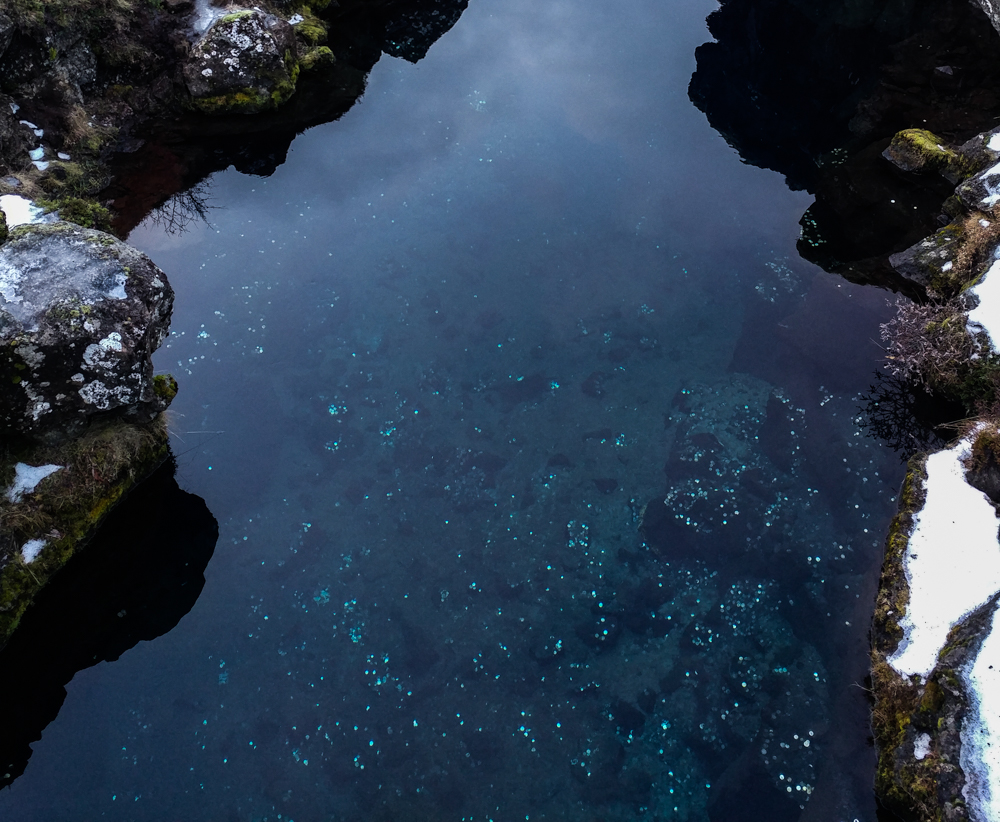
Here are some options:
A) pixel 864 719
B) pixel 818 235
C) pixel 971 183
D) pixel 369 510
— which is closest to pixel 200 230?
pixel 369 510

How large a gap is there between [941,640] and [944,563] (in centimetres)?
184

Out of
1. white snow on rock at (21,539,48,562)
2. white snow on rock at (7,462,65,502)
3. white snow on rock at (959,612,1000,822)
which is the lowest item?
white snow on rock at (21,539,48,562)

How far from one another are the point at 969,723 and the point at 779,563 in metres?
4.70

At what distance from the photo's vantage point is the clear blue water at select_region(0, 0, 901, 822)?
536 inches

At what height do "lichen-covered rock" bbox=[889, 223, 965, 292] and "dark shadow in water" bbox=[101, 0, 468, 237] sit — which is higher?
"lichen-covered rock" bbox=[889, 223, 965, 292]

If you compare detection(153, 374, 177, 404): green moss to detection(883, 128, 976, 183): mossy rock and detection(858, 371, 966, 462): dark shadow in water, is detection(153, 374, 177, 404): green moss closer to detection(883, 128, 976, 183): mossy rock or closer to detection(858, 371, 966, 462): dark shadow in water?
detection(858, 371, 966, 462): dark shadow in water

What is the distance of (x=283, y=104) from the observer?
87.0 feet

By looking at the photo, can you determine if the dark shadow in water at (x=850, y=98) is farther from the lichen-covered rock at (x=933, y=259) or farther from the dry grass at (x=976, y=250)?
the dry grass at (x=976, y=250)

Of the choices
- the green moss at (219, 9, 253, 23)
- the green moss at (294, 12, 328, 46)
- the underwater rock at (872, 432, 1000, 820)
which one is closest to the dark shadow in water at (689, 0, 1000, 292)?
the underwater rock at (872, 432, 1000, 820)

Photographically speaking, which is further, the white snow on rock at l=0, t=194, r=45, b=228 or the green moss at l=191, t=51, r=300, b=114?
the green moss at l=191, t=51, r=300, b=114

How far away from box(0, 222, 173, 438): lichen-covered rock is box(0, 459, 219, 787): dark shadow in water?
2618 millimetres

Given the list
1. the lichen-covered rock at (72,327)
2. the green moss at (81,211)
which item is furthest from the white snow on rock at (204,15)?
the lichen-covered rock at (72,327)

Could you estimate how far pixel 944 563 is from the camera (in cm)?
1491

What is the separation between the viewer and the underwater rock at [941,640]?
12.1 metres
